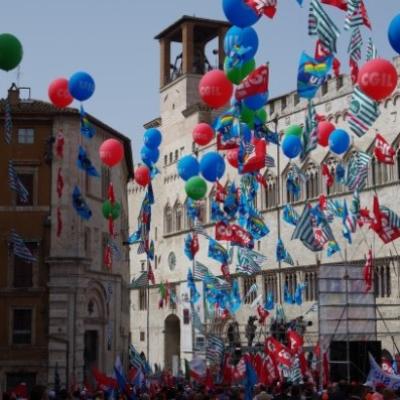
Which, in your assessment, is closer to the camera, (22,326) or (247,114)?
(247,114)

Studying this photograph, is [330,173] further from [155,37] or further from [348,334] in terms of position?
[155,37]

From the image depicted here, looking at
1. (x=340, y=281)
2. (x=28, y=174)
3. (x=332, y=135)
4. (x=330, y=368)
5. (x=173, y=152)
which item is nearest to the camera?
A: (x=330, y=368)

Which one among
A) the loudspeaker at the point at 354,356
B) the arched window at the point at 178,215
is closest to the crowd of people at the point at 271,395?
the loudspeaker at the point at 354,356

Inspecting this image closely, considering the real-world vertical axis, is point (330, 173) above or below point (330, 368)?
above

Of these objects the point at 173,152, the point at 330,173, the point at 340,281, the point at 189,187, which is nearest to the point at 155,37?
the point at 173,152

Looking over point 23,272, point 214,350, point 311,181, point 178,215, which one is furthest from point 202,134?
point 178,215

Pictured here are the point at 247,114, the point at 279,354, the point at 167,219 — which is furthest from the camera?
the point at 167,219

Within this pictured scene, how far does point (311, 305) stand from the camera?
4784cm

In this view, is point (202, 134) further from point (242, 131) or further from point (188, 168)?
point (242, 131)

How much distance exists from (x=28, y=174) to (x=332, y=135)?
41.7ft

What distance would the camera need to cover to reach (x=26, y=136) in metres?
38.2

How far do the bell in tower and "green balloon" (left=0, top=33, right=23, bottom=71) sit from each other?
4024 cm

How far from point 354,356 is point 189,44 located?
3750cm

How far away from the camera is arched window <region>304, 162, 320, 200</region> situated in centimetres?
4856
